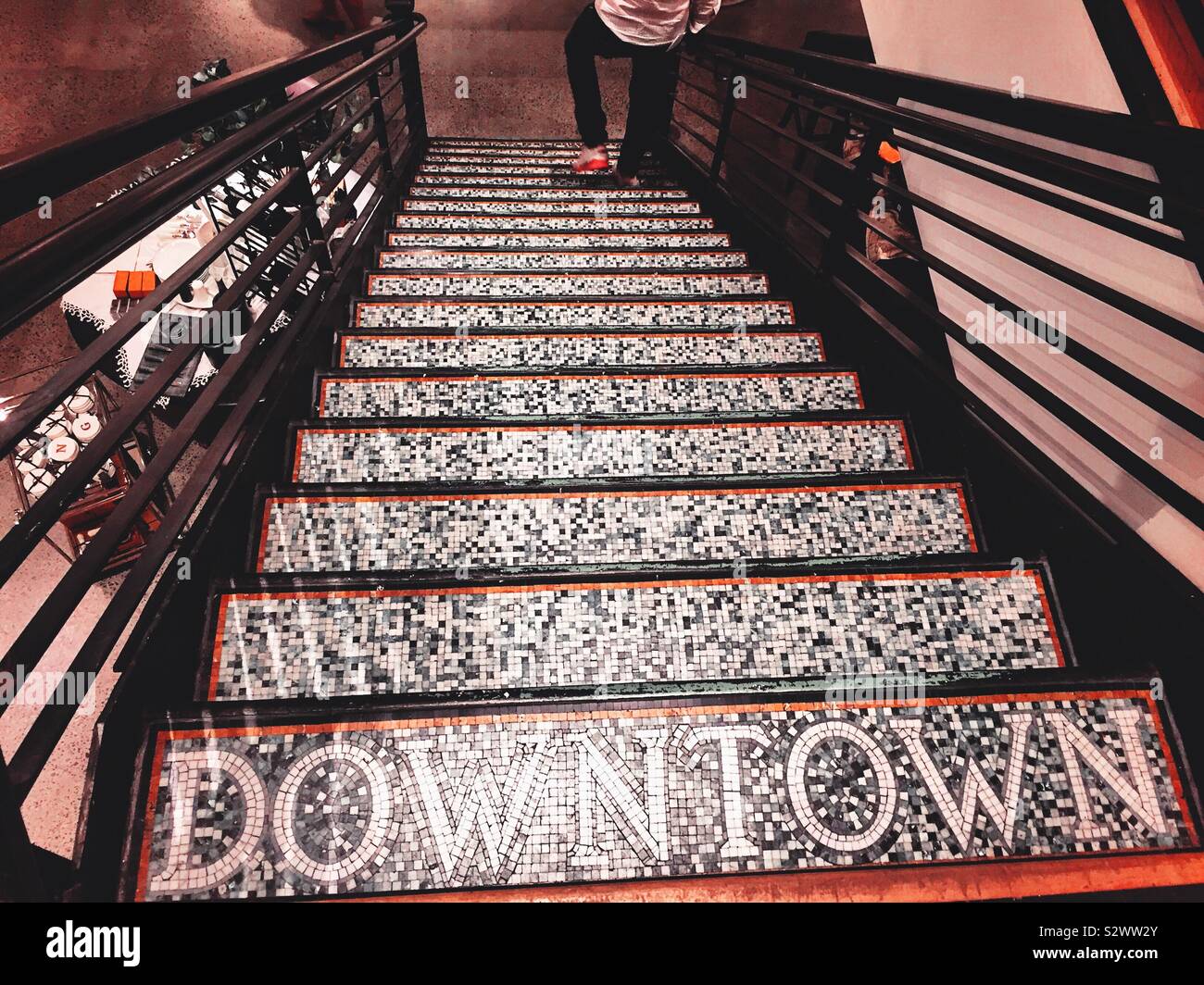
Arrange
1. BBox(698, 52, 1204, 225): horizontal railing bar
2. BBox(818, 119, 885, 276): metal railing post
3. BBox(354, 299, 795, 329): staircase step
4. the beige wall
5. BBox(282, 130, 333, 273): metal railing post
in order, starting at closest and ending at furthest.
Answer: BBox(698, 52, 1204, 225): horizontal railing bar, the beige wall, BBox(282, 130, 333, 273): metal railing post, BBox(818, 119, 885, 276): metal railing post, BBox(354, 299, 795, 329): staircase step

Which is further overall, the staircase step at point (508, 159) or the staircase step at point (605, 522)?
the staircase step at point (508, 159)

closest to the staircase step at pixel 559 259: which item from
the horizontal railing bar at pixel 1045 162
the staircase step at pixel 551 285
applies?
the staircase step at pixel 551 285

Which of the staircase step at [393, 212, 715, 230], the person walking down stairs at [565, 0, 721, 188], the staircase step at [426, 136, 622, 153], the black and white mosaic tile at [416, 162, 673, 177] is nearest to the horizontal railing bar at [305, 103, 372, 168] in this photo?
the staircase step at [393, 212, 715, 230]

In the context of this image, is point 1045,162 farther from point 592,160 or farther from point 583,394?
point 592,160

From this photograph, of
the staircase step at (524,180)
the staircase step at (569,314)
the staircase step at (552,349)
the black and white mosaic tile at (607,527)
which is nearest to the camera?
the black and white mosaic tile at (607,527)

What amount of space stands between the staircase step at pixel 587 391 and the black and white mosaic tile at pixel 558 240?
151 cm

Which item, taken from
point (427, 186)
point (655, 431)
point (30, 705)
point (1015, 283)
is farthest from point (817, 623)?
point (427, 186)

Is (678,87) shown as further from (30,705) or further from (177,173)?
(30,705)

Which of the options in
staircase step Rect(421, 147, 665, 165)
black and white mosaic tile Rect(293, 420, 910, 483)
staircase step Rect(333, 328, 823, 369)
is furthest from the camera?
staircase step Rect(421, 147, 665, 165)

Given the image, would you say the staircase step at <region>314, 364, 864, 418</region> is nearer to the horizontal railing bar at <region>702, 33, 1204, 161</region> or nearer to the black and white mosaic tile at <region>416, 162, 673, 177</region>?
the horizontal railing bar at <region>702, 33, 1204, 161</region>

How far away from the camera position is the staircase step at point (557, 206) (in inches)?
161

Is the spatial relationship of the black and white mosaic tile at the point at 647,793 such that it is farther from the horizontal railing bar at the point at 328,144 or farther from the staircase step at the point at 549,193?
the staircase step at the point at 549,193

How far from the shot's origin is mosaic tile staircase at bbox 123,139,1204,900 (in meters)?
1.13

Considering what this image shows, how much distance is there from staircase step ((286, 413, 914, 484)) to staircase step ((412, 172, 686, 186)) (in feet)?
10.2
